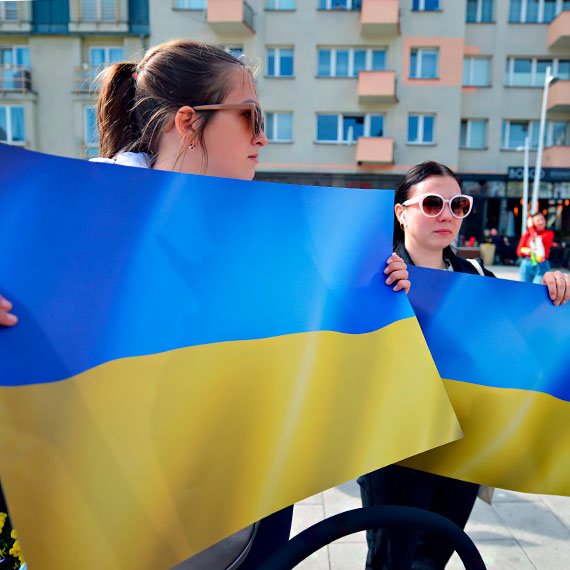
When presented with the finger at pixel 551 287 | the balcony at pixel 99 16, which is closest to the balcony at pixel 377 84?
the balcony at pixel 99 16

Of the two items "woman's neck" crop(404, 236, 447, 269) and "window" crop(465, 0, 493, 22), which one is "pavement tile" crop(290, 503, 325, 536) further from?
"window" crop(465, 0, 493, 22)

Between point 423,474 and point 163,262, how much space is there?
1244mm

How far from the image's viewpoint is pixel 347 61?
811 inches

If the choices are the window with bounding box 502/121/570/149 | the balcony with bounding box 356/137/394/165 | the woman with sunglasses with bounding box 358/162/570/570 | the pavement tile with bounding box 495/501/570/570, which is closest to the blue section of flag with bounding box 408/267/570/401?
the woman with sunglasses with bounding box 358/162/570/570

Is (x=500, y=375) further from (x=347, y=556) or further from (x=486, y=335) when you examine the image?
(x=347, y=556)

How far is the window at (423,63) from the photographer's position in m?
20.7

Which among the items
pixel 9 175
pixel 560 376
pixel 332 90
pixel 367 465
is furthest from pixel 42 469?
pixel 332 90

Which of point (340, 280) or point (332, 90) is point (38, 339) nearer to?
point (340, 280)

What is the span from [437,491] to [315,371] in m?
1.20

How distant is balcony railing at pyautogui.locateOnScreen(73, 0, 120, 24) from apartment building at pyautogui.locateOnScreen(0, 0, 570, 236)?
1.6 inches

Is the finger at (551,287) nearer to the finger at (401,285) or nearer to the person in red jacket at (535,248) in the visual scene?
the finger at (401,285)

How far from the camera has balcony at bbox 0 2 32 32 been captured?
20969mm

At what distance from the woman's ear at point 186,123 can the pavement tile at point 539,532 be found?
2482mm

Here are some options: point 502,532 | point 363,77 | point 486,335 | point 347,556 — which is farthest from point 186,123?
point 363,77
